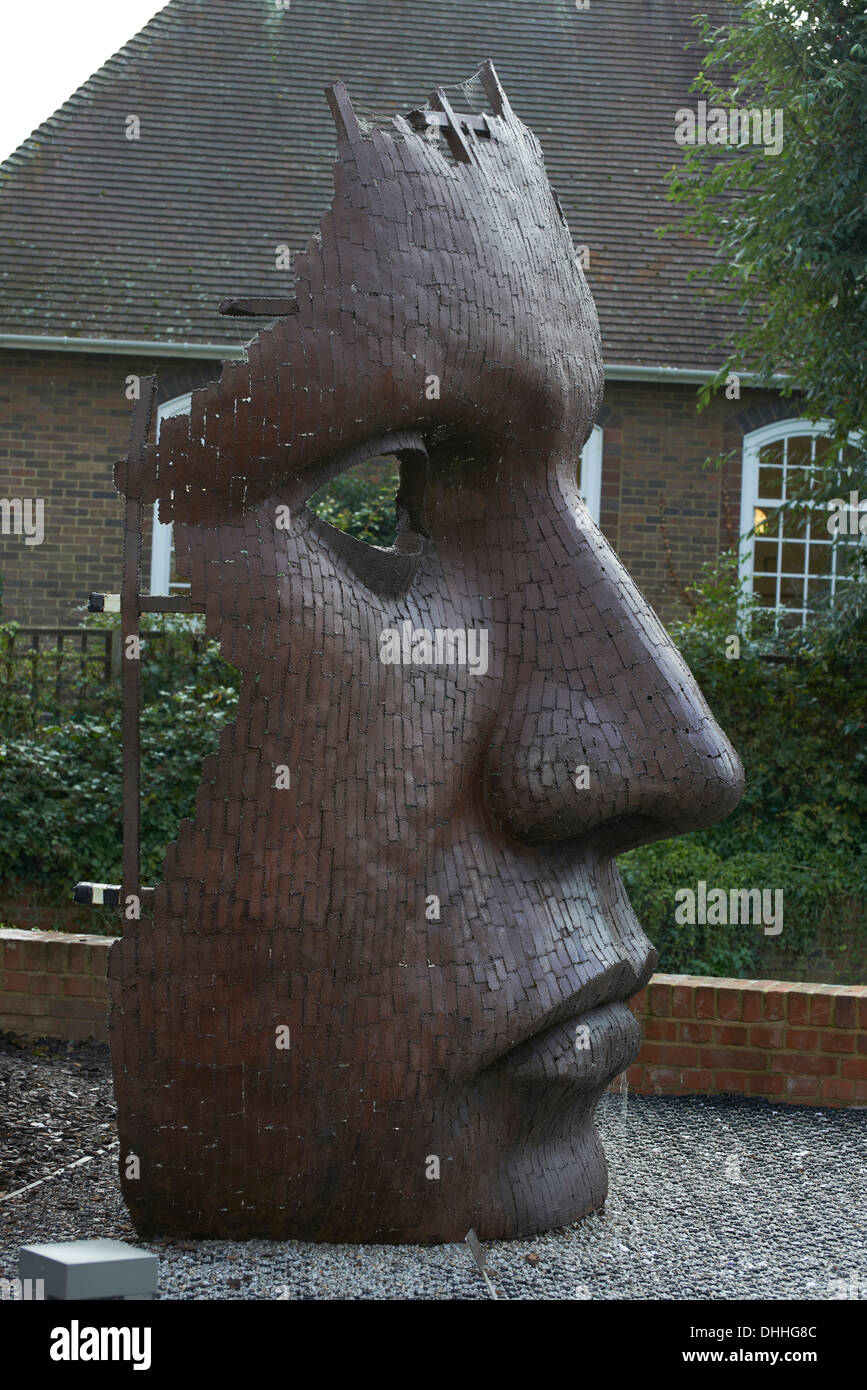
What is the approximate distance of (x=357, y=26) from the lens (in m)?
15.5

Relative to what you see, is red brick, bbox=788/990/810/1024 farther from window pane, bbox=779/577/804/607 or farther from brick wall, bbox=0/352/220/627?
window pane, bbox=779/577/804/607

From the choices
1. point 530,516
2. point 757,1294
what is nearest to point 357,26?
point 530,516

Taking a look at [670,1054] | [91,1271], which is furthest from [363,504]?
[91,1271]

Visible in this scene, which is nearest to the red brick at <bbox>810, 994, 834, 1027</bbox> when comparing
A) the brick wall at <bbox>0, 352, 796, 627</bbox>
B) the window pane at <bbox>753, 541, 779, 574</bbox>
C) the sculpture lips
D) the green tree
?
the sculpture lips

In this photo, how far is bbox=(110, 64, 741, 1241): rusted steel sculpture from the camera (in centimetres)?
348

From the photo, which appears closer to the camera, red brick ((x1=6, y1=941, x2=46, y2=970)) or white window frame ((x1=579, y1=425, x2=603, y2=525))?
red brick ((x1=6, y1=941, x2=46, y2=970))

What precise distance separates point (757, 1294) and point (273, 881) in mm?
1455

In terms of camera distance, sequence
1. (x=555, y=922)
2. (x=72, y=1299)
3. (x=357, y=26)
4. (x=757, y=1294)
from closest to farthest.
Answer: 1. (x=72, y=1299)
2. (x=757, y=1294)
3. (x=555, y=922)
4. (x=357, y=26)

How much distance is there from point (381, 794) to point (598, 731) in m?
0.55

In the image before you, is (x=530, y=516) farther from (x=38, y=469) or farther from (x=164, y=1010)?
(x=38, y=469)

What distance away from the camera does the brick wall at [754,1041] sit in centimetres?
534

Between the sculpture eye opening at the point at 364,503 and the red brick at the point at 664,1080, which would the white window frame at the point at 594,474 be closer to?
the sculpture eye opening at the point at 364,503

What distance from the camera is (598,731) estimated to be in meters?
3.62

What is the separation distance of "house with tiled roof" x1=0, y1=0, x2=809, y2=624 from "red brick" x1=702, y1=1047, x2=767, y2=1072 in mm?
7933
